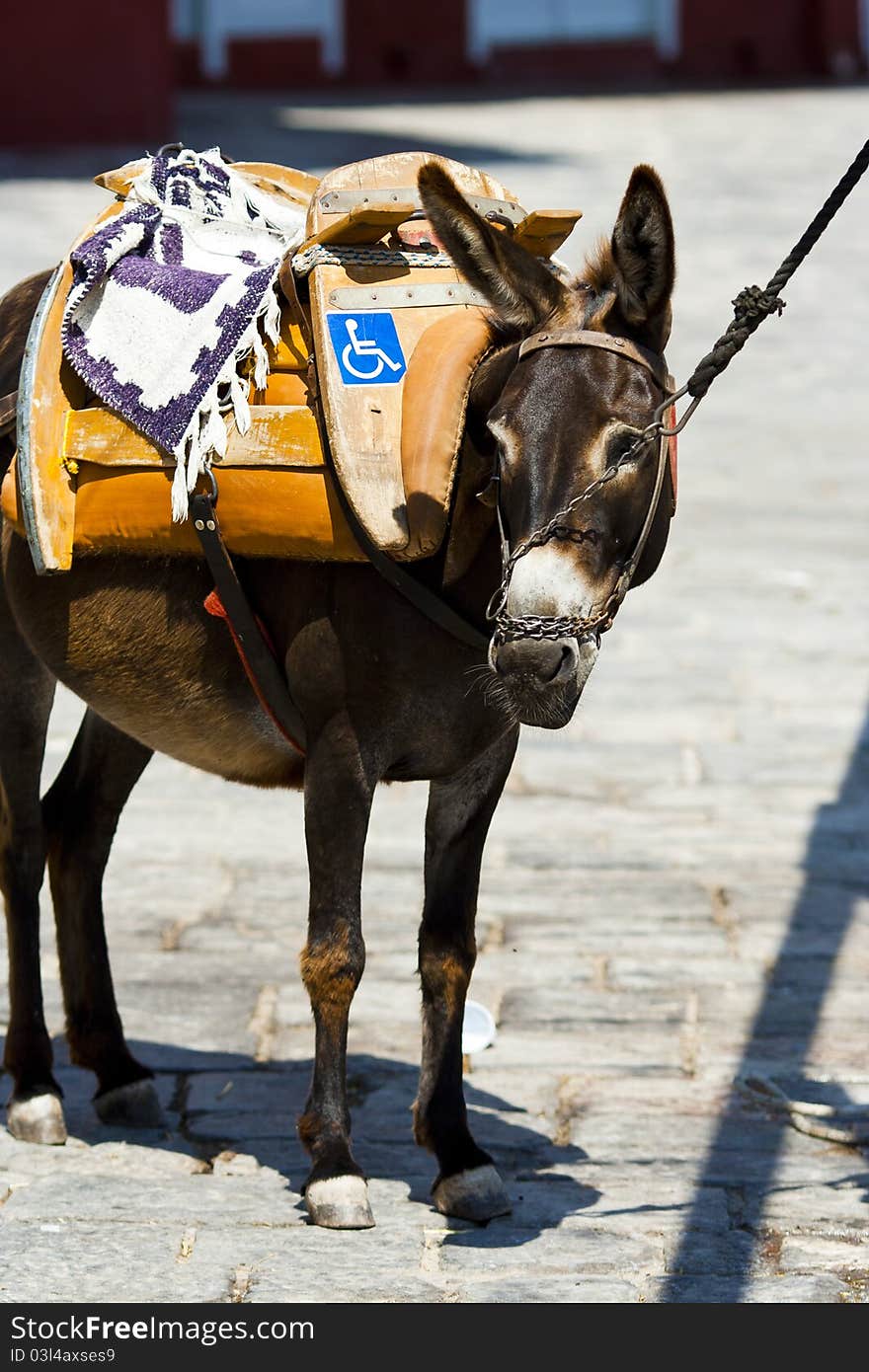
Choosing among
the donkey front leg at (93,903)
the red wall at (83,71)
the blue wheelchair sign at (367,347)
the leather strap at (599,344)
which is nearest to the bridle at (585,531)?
the leather strap at (599,344)

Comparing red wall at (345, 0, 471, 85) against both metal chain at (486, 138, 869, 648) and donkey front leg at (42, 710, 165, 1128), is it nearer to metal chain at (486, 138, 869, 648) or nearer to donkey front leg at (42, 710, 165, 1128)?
donkey front leg at (42, 710, 165, 1128)

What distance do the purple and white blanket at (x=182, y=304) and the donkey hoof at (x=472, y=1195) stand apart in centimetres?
151

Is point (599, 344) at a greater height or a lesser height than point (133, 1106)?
greater

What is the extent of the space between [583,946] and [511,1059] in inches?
34.1

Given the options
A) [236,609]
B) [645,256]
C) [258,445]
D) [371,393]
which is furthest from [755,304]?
[236,609]

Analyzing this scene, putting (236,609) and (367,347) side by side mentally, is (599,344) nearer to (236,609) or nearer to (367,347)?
(367,347)

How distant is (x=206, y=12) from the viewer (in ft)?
91.5

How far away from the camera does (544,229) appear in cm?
408

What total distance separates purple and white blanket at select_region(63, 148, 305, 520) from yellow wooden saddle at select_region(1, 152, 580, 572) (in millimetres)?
58

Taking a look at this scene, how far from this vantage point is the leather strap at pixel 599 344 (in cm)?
362

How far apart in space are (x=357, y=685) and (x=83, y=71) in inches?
664

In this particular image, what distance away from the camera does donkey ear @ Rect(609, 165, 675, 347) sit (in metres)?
3.54

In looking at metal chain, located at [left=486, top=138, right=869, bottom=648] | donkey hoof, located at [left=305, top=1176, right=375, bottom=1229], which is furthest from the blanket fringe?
donkey hoof, located at [left=305, top=1176, right=375, bottom=1229]
